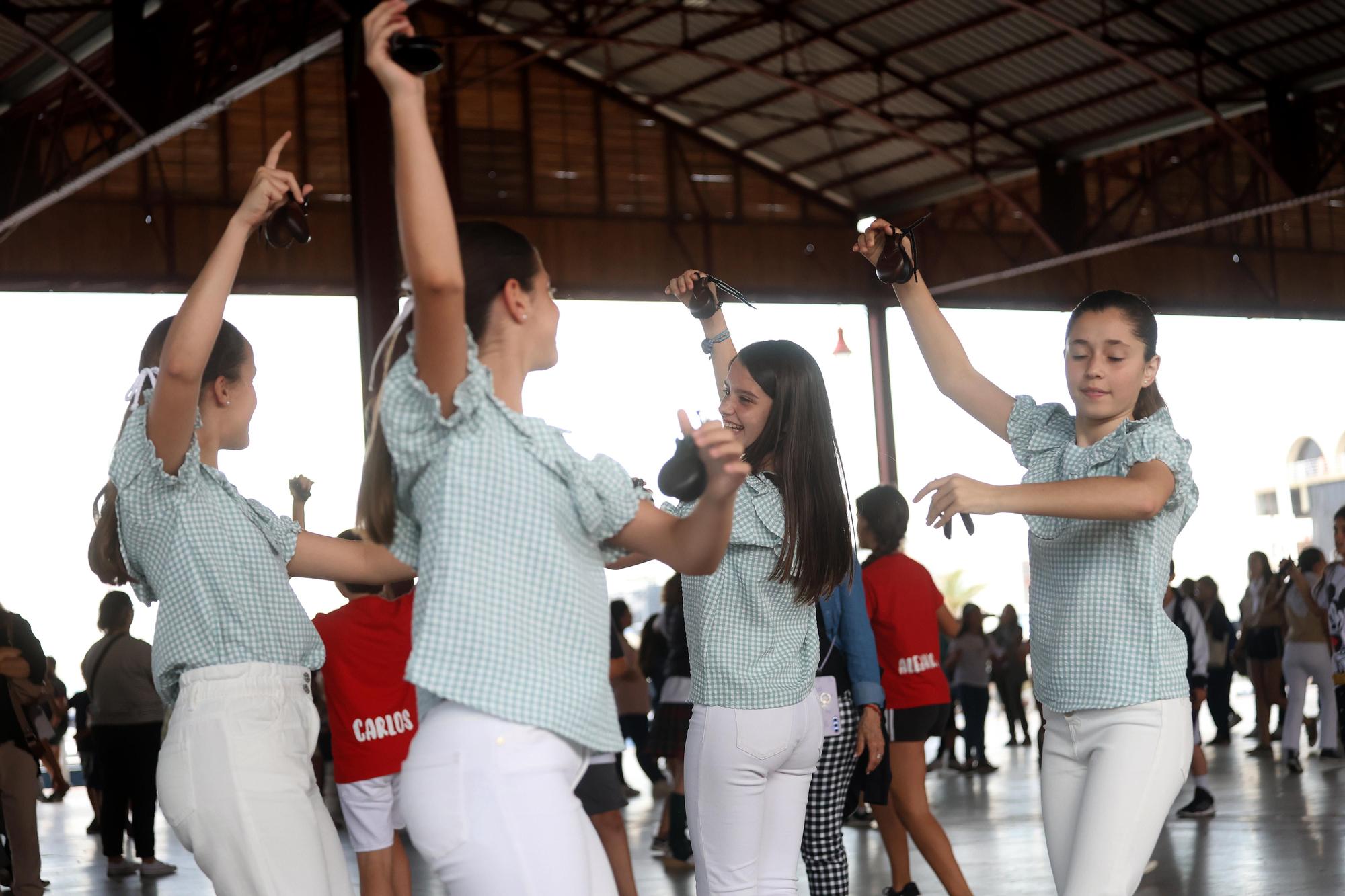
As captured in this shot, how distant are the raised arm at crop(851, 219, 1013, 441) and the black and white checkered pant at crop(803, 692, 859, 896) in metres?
1.05

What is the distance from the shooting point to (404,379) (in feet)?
5.93

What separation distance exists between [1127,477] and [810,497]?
30.6 inches

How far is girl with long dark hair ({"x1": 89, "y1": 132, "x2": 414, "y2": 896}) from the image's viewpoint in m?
Result: 2.25

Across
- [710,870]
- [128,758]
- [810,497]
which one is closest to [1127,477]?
[810,497]

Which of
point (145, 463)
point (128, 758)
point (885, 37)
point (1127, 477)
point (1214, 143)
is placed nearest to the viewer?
point (145, 463)

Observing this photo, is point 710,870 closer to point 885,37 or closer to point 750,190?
point 885,37

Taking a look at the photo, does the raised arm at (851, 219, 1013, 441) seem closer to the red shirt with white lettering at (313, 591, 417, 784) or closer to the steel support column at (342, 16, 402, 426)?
the red shirt with white lettering at (313, 591, 417, 784)

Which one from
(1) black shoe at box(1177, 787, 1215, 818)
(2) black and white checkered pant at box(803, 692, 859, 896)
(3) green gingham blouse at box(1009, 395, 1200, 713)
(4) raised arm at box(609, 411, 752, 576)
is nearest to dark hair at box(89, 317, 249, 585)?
(4) raised arm at box(609, 411, 752, 576)

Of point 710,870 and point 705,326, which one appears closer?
point 710,870

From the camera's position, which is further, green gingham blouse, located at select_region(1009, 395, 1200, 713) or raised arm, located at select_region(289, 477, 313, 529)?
raised arm, located at select_region(289, 477, 313, 529)

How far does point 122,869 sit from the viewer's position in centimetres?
800

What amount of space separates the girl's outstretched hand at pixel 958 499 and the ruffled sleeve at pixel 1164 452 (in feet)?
1.22

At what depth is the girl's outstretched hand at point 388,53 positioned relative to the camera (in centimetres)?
172

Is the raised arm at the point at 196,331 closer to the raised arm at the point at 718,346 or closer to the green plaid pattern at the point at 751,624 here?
the green plaid pattern at the point at 751,624
